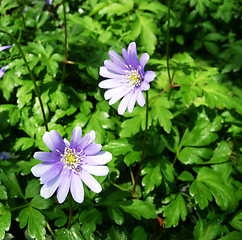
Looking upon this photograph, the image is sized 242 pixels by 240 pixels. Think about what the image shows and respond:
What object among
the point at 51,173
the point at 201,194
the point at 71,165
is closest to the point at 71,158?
the point at 71,165

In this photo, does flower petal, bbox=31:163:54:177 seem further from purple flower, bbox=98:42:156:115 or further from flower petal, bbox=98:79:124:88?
flower petal, bbox=98:79:124:88

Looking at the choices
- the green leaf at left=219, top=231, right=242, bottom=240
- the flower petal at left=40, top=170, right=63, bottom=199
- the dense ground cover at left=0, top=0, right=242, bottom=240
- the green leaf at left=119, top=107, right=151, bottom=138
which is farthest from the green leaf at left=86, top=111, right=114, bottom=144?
the green leaf at left=219, top=231, right=242, bottom=240

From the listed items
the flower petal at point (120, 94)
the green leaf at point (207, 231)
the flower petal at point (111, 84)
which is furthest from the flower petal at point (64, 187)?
the green leaf at point (207, 231)

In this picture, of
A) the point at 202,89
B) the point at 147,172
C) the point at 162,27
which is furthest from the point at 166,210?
the point at 162,27

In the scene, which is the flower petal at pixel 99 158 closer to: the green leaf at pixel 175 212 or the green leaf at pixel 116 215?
the green leaf at pixel 116 215

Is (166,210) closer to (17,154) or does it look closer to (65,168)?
(65,168)

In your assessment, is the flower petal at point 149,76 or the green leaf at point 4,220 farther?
the green leaf at point 4,220
